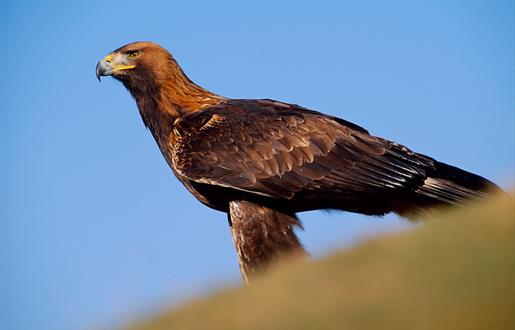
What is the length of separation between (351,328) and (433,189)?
621 cm

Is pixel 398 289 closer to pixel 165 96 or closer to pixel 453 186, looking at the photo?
pixel 453 186

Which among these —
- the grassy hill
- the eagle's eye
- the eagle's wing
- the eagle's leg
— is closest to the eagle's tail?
the eagle's wing

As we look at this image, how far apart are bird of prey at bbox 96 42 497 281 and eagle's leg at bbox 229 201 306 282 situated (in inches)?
0.5

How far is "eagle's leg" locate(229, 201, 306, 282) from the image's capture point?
11.9 meters

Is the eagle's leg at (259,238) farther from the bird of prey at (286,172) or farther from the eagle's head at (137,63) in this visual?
the eagle's head at (137,63)

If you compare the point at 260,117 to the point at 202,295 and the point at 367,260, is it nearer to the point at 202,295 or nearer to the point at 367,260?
the point at 202,295

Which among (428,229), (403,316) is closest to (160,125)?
(428,229)

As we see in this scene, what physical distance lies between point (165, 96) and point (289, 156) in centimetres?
233

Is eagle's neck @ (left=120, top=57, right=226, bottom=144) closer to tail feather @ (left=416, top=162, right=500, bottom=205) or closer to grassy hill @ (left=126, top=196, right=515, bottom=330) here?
tail feather @ (left=416, top=162, right=500, bottom=205)

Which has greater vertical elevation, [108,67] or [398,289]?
[108,67]

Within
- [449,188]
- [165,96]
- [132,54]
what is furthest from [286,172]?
[132,54]

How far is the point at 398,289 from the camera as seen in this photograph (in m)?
6.84

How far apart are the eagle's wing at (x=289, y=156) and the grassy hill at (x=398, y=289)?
335cm

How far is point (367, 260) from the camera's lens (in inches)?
317
